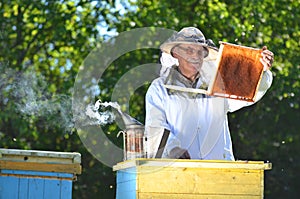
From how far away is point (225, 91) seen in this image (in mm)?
4609

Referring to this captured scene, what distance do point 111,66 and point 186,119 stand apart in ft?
14.2

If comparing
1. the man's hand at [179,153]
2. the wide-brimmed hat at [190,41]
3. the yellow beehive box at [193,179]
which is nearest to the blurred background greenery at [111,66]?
the wide-brimmed hat at [190,41]

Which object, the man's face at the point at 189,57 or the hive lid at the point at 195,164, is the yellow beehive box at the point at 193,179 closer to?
the hive lid at the point at 195,164

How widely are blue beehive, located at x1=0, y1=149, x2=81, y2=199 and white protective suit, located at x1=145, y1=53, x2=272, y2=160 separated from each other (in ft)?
1.75

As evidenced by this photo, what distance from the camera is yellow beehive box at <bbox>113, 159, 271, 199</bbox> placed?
4145mm

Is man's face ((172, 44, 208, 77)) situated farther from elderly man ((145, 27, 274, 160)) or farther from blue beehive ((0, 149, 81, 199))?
blue beehive ((0, 149, 81, 199))

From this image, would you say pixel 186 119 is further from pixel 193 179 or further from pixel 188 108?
pixel 193 179

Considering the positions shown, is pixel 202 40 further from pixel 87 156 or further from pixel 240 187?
pixel 87 156

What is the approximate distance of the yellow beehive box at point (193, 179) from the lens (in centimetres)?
414

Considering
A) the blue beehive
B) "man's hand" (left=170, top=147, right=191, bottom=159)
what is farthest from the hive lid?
the blue beehive

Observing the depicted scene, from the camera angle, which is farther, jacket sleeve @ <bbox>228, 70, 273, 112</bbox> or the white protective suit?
jacket sleeve @ <bbox>228, 70, 273, 112</bbox>

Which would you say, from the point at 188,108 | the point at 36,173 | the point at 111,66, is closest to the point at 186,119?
the point at 188,108

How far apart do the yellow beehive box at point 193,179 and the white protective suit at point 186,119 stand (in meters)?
0.40

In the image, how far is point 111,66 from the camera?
8.95 metres
